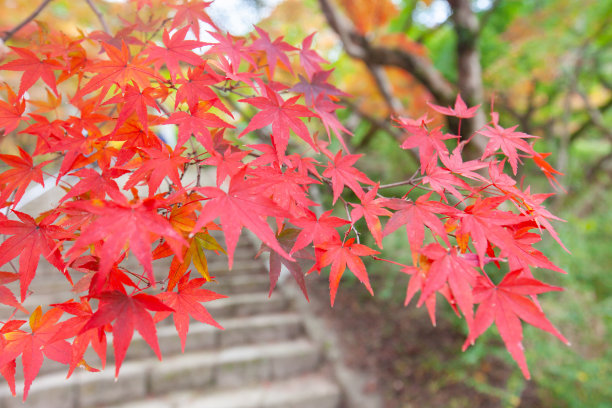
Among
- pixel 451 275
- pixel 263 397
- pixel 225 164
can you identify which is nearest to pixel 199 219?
pixel 225 164

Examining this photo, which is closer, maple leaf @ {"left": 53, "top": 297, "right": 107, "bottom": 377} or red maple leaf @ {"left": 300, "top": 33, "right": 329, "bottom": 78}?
maple leaf @ {"left": 53, "top": 297, "right": 107, "bottom": 377}

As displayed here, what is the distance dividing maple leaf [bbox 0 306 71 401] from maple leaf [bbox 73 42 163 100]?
52cm

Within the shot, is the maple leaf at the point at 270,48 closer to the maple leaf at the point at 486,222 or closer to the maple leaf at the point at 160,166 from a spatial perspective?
the maple leaf at the point at 160,166

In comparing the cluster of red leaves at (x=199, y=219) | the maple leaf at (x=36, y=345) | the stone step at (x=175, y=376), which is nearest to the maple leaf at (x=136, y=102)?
the cluster of red leaves at (x=199, y=219)

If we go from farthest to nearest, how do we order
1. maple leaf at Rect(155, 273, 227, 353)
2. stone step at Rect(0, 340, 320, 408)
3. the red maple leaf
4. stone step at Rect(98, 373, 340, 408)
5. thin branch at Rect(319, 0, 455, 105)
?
1. thin branch at Rect(319, 0, 455, 105)
2. stone step at Rect(98, 373, 340, 408)
3. stone step at Rect(0, 340, 320, 408)
4. the red maple leaf
5. maple leaf at Rect(155, 273, 227, 353)

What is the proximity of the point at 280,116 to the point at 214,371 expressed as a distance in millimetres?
2353

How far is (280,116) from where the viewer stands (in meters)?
0.79

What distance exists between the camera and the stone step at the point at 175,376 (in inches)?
88.0

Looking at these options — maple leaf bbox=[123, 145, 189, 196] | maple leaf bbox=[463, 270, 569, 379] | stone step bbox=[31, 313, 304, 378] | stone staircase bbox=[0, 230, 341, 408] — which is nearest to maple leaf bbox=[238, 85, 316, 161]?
maple leaf bbox=[123, 145, 189, 196]

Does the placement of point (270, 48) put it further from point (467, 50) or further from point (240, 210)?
point (467, 50)

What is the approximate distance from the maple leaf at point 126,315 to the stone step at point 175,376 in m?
2.12

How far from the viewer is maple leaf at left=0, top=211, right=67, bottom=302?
0.71m

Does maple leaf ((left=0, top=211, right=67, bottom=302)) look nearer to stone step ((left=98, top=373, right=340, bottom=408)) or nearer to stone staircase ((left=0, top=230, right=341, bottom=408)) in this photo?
stone staircase ((left=0, top=230, right=341, bottom=408))

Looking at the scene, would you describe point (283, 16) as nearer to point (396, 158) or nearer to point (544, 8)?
point (396, 158)
